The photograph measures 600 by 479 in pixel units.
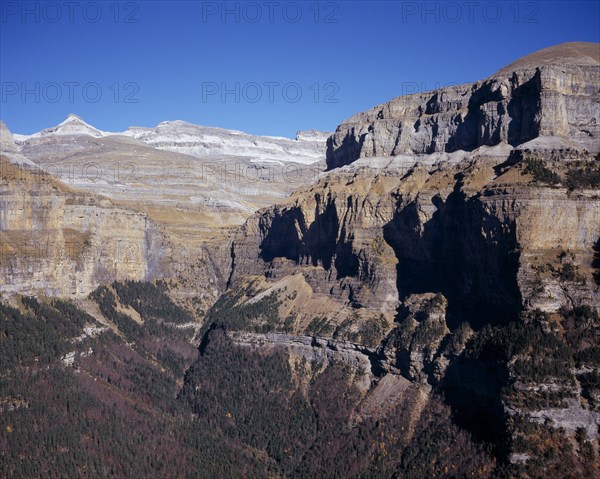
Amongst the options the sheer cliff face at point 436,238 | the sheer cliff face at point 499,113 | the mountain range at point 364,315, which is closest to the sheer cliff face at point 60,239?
the mountain range at point 364,315

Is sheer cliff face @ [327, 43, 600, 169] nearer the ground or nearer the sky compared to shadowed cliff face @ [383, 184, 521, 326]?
nearer the sky

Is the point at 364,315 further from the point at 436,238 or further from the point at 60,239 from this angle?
the point at 60,239

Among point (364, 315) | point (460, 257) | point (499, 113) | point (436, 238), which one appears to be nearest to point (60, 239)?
point (364, 315)

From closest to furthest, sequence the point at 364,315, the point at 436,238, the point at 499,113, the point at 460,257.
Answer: the point at 460,257, the point at 364,315, the point at 436,238, the point at 499,113

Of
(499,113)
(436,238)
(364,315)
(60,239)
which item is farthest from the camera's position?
(60,239)

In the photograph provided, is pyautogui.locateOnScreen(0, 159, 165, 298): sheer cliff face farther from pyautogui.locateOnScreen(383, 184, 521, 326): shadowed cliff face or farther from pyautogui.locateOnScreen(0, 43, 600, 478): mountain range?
pyautogui.locateOnScreen(383, 184, 521, 326): shadowed cliff face

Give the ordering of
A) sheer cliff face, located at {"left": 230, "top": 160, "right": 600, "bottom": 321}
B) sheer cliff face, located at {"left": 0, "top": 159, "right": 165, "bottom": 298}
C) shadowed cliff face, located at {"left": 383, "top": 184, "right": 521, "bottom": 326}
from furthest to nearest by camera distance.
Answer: sheer cliff face, located at {"left": 0, "top": 159, "right": 165, "bottom": 298} < shadowed cliff face, located at {"left": 383, "top": 184, "right": 521, "bottom": 326} < sheer cliff face, located at {"left": 230, "top": 160, "right": 600, "bottom": 321}

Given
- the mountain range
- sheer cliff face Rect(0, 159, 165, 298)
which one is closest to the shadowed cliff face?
the mountain range

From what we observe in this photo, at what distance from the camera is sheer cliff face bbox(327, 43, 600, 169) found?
13488 cm

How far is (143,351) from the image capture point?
494 ft

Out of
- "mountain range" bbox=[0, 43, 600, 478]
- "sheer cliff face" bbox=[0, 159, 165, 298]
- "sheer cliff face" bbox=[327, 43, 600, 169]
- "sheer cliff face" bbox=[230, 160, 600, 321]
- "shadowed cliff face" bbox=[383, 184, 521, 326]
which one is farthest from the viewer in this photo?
"sheer cliff face" bbox=[0, 159, 165, 298]

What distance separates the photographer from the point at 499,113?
142500mm

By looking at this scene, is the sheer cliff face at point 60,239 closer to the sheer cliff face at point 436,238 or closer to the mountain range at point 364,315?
the mountain range at point 364,315

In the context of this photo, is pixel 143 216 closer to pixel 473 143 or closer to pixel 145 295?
pixel 145 295
